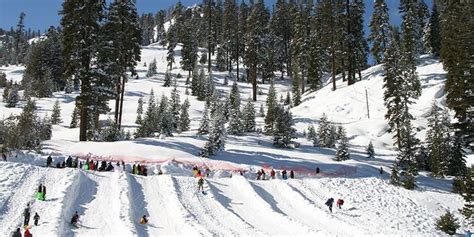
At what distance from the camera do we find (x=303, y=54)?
78875 mm

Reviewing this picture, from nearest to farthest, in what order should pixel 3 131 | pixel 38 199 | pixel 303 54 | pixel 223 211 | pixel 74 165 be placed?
pixel 38 199
pixel 223 211
pixel 74 165
pixel 3 131
pixel 303 54

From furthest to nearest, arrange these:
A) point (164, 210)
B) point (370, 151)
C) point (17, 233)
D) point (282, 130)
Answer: point (282, 130), point (370, 151), point (164, 210), point (17, 233)

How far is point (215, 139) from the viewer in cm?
4200

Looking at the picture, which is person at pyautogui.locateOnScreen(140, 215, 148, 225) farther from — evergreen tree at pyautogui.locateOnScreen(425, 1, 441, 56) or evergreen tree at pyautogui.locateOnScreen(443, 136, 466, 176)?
evergreen tree at pyautogui.locateOnScreen(425, 1, 441, 56)

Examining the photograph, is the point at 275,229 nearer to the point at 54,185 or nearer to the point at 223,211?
the point at 223,211

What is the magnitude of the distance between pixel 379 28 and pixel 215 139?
4130 centimetres

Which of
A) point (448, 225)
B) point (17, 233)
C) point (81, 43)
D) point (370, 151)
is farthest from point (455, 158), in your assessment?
point (17, 233)

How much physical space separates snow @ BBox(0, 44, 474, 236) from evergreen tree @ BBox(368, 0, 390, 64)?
22.0 m

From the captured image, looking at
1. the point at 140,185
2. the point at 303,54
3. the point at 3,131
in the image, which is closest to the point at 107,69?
the point at 3,131

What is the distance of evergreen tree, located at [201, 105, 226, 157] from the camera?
40.9m

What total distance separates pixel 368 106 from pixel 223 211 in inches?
1533

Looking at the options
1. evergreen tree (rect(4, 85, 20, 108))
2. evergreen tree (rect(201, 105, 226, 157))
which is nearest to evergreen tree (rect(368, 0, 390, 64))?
evergreen tree (rect(201, 105, 226, 157))

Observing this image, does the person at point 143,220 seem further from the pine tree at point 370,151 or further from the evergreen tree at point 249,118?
the evergreen tree at point 249,118

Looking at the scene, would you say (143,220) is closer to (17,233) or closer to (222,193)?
(17,233)
